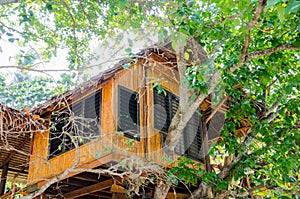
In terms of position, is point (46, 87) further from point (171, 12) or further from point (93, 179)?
point (171, 12)

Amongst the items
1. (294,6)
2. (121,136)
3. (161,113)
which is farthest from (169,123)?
(294,6)

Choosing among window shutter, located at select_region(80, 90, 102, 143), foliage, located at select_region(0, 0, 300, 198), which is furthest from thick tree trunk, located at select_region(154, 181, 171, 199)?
window shutter, located at select_region(80, 90, 102, 143)

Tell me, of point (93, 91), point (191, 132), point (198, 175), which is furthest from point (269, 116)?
point (93, 91)

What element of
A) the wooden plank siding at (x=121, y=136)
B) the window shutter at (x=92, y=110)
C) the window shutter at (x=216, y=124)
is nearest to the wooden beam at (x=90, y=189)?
the wooden plank siding at (x=121, y=136)

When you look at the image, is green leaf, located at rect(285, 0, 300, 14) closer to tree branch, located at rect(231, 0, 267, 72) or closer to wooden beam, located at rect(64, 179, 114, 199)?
tree branch, located at rect(231, 0, 267, 72)

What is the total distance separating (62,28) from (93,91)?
246 centimetres

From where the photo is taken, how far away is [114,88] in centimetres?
673

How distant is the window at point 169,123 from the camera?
23.2 ft

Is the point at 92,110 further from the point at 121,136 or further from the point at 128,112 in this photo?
the point at 121,136

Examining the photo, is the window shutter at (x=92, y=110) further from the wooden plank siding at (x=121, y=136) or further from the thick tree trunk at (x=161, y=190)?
the thick tree trunk at (x=161, y=190)

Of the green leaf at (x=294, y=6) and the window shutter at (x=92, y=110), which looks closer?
the green leaf at (x=294, y=6)

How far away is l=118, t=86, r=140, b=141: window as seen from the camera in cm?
658

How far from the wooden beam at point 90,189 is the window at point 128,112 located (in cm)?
136

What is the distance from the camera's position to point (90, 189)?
7746mm
